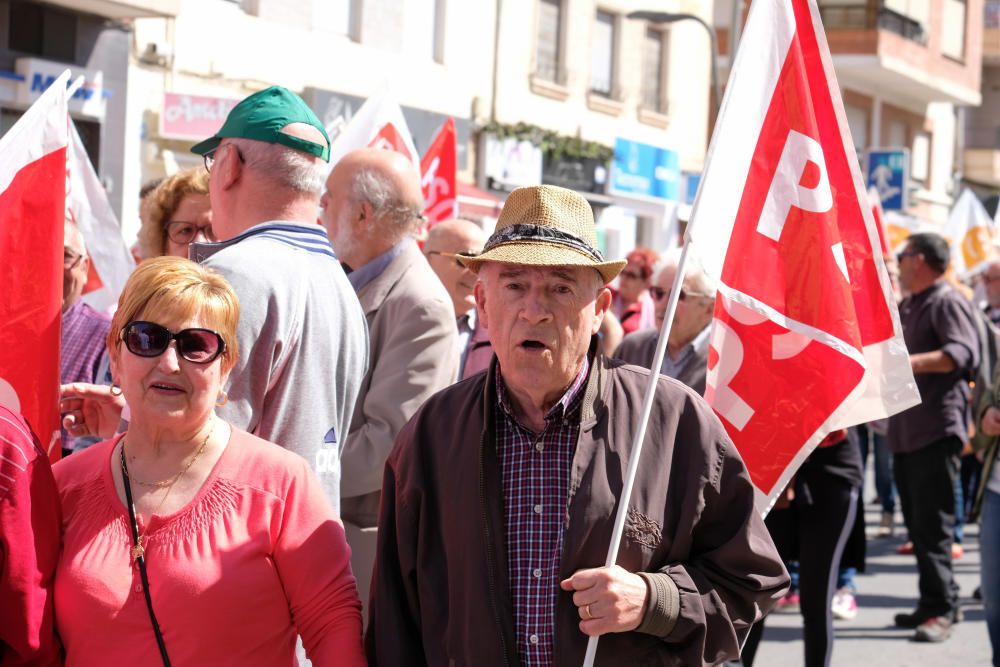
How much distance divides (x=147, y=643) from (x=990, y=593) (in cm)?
427

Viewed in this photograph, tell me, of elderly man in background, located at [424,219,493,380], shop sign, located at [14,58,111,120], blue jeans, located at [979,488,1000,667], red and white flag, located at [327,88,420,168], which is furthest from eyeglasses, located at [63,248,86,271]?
shop sign, located at [14,58,111,120]

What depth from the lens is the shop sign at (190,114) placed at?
15.4 meters

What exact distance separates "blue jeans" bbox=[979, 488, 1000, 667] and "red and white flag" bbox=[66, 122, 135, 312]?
376 cm

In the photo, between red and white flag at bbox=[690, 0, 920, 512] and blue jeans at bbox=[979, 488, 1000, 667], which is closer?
red and white flag at bbox=[690, 0, 920, 512]

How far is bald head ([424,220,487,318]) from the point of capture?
641 cm

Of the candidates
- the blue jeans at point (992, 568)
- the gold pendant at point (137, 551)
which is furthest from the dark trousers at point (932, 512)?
the gold pendant at point (137, 551)

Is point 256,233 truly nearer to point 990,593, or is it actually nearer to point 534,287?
point 534,287

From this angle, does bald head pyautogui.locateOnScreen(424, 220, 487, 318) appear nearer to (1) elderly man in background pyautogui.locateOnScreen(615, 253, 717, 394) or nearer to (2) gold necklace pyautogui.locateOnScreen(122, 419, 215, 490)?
(1) elderly man in background pyautogui.locateOnScreen(615, 253, 717, 394)

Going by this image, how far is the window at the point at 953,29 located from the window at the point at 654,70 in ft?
41.2

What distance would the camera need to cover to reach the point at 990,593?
5.96 metres

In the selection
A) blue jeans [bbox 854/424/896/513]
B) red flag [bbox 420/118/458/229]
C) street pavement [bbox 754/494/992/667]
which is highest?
red flag [bbox 420/118/458/229]

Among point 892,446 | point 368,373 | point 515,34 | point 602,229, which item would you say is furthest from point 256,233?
point 602,229

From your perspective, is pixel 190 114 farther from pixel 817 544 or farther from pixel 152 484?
pixel 152 484

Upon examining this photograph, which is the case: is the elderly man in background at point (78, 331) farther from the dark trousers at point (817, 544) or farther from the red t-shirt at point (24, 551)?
the dark trousers at point (817, 544)
